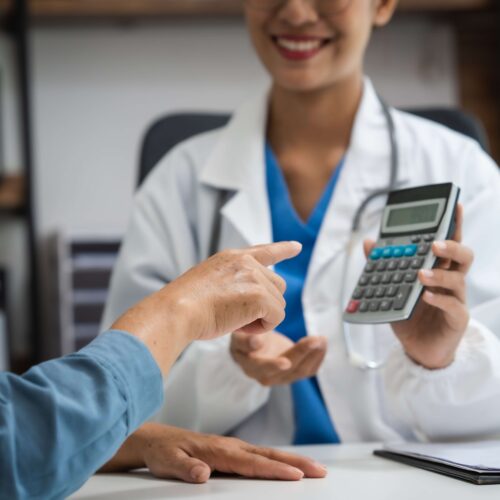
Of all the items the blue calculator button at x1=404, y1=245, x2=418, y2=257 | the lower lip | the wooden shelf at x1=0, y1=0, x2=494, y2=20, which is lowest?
the blue calculator button at x1=404, y1=245, x2=418, y2=257

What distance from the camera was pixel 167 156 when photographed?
136cm

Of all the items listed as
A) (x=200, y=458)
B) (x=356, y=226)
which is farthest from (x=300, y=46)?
(x=200, y=458)

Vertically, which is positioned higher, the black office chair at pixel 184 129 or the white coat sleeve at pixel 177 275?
the black office chair at pixel 184 129

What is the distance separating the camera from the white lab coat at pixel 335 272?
103 cm

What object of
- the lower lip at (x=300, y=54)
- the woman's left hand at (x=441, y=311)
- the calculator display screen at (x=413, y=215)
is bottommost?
the woman's left hand at (x=441, y=311)

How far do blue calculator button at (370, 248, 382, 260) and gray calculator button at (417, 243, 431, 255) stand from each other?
2.3 inches

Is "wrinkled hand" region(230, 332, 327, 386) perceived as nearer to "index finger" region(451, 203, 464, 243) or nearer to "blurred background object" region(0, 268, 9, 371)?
"index finger" region(451, 203, 464, 243)

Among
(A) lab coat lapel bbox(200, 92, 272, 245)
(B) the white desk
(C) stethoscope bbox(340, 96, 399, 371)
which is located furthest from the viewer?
(A) lab coat lapel bbox(200, 92, 272, 245)

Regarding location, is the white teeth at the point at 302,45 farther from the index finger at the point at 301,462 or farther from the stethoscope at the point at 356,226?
the index finger at the point at 301,462

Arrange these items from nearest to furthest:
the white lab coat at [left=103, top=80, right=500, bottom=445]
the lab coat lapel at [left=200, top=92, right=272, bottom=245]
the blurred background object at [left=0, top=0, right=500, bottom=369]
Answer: the white lab coat at [left=103, top=80, right=500, bottom=445] < the lab coat lapel at [left=200, top=92, right=272, bottom=245] < the blurred background object at [left=0, top=0, right=500, bottom=369]

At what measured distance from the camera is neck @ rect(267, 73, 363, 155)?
1.34 meters

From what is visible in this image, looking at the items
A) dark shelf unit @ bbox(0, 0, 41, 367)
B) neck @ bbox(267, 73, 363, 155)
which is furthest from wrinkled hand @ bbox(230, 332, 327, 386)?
dark shelf unit @ bbox(0, 0, 41, 367)

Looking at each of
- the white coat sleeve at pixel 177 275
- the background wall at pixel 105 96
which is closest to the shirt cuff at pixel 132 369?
the white coat sleeve at pixel 177 275

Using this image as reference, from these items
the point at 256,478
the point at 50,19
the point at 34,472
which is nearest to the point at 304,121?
the point at 256,478
